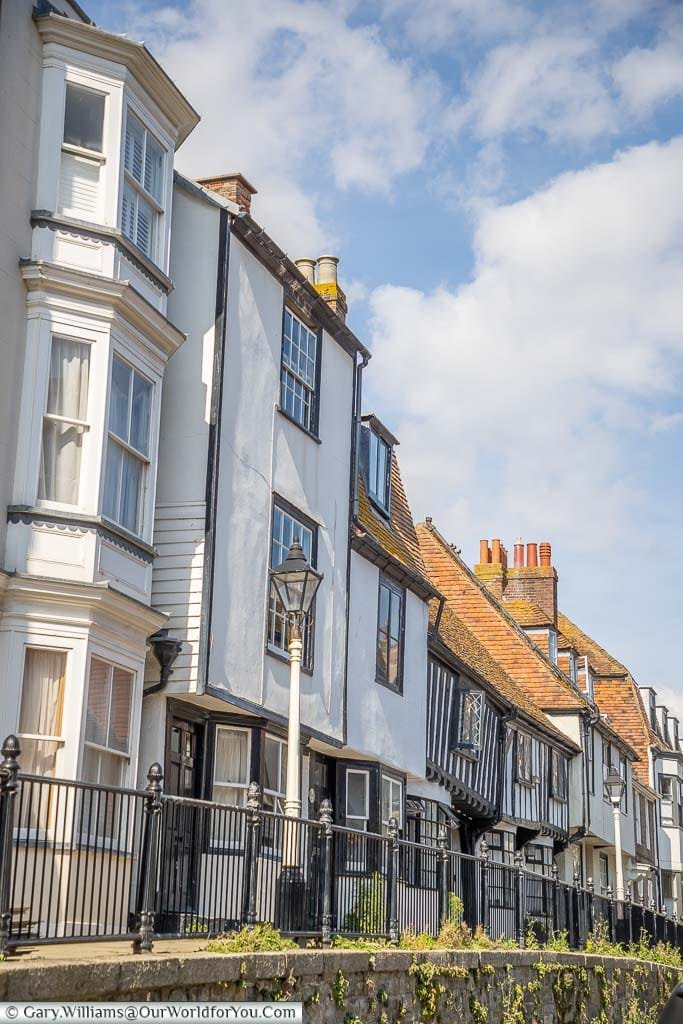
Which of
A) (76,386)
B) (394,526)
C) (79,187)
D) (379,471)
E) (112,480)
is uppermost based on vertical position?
(79,187)

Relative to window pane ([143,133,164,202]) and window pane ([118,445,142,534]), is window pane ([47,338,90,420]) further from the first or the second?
window pane ([143,133,164,202])

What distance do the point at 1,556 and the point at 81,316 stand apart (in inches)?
106

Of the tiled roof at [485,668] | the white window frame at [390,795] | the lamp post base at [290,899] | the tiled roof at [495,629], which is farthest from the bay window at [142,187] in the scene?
the tiled roof at [495,629]

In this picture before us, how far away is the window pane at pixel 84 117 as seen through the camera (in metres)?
14.0

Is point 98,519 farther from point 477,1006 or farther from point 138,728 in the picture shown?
point 477,1006

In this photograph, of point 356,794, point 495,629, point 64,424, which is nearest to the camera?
point 64,424

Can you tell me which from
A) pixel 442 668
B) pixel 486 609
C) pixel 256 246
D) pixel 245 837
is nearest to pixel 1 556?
pixel 245 837

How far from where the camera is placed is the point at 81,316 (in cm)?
1350

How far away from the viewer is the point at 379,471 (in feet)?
72.3

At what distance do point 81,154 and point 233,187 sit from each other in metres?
3.68

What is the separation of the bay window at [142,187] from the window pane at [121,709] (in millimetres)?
4729

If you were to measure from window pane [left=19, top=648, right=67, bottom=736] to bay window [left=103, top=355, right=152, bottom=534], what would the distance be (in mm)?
1728

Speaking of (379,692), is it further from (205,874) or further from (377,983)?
(205,874)

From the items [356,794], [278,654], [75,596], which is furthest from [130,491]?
[356,794]
